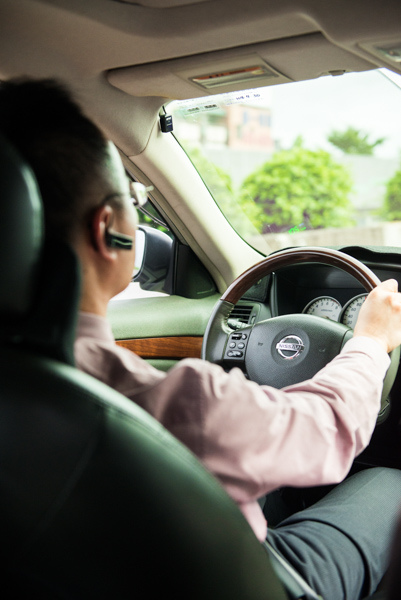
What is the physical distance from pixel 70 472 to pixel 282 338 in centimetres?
122

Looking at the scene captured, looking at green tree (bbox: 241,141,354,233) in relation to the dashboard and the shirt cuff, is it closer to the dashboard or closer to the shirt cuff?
the dashboard

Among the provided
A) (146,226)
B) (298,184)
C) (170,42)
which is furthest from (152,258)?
(298,184)

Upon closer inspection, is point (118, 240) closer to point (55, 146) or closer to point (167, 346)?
point (55, 146)

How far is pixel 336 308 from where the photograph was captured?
229 centimetres

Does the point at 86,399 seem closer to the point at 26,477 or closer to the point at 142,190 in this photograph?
the point at 26,477

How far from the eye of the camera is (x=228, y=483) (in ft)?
3.40

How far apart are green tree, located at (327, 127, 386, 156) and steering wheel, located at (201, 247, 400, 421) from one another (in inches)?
747

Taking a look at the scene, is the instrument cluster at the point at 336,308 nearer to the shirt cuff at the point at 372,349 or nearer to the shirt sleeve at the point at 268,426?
the shirt cuff at the point at 372,349

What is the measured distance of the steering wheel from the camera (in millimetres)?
1851

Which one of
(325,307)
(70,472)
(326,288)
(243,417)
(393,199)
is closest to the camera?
(70,472)

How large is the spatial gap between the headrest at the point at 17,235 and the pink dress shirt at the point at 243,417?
6.9 inches

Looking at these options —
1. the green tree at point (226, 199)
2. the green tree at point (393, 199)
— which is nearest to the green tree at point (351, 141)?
the green tree at point (393, 199)

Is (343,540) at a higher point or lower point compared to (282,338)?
lower

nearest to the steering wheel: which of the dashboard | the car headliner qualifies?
the dashboard
